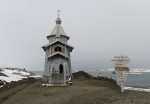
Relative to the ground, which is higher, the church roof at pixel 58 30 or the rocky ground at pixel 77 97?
the church roof at pixel 58 30

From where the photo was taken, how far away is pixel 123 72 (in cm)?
2234

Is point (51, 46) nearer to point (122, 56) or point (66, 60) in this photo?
point (66, 60)

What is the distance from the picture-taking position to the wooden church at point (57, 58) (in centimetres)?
2888

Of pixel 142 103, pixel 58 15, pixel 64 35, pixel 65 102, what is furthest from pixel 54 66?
pixel 142 103

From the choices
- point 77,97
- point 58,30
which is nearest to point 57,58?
point 58,30

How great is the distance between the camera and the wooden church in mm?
28875

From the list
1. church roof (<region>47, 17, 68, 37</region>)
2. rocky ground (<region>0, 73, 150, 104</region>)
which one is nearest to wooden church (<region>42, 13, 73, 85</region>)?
church roof (<region>47, 17, 68, 37</region>)

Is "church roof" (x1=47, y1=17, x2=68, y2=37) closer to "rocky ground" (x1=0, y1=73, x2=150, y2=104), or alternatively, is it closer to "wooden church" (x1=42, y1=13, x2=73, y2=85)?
"wooden church" (x1=42, y1=13, x2=73, y2=85)

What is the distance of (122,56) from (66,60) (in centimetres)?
1407

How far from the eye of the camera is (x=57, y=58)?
32.4 metres

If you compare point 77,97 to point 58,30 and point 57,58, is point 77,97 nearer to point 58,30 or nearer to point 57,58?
point 57,58

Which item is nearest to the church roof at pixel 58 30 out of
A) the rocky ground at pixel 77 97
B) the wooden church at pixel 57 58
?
the wooden church at pixel 57 58

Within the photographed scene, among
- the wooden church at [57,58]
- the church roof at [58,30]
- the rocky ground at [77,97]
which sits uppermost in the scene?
the church roof at [58,30]

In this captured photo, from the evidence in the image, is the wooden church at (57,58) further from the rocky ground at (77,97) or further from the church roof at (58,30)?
the rocky ground at (77,97)
